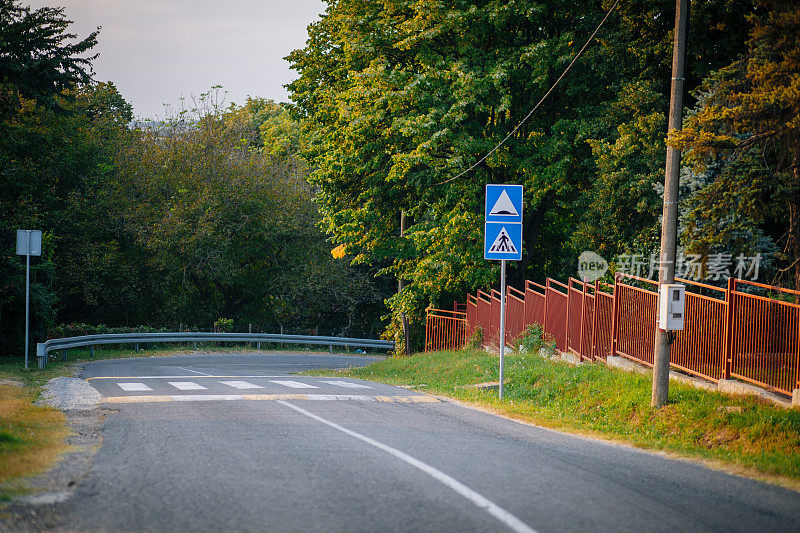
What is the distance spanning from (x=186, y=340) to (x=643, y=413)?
87.2ft

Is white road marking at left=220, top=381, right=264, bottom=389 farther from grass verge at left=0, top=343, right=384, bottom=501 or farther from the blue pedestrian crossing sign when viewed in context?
the blue pedestrian crossing sign

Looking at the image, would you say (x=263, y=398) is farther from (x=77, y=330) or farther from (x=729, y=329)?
(x=77, y=330)

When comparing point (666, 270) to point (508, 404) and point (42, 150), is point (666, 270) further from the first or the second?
point (42, 150)

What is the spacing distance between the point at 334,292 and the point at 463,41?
2038 cm

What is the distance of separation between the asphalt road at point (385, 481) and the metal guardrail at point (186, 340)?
592 inches

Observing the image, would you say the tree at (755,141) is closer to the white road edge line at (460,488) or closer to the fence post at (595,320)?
the fence post at (595,320)

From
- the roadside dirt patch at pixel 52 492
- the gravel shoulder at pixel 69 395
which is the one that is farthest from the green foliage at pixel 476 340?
the roadside dirt patch at pixel 52 492

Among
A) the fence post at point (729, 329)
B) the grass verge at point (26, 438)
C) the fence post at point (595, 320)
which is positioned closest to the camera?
the grass verge at point (26, 438)

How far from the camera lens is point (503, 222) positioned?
14.2m

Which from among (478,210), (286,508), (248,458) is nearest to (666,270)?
(248,458)

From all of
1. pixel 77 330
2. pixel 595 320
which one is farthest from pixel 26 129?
pixel 595 320

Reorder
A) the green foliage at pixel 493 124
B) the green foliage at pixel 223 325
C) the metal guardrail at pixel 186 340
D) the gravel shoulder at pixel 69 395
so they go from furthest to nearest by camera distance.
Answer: the green foliage at pixel 223 325
the metal guardrail at pixel 186 340
the green foliage at pixel 493 124
the gravel shoulder at pixel 69 395

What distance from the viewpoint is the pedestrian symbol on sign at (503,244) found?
554 inches

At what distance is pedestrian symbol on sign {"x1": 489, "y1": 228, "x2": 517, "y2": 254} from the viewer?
554 inches
